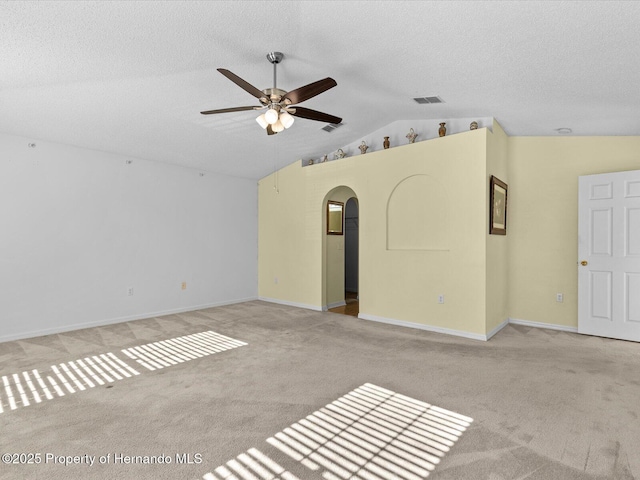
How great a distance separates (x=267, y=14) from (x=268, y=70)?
813 millimetres

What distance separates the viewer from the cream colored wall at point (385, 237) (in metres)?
4.12

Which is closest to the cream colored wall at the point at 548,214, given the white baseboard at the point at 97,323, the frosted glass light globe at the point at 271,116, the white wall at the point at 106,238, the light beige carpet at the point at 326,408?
the light beige carpet at the point at 326,408

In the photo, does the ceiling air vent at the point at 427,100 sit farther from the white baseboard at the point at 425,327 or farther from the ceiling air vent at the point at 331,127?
the white baseboard at the point at 425,327

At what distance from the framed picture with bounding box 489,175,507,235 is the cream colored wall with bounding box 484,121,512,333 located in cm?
7

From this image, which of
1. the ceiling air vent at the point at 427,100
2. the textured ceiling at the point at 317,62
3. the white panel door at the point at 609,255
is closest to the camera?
the textured ceiling at the point at 317,62

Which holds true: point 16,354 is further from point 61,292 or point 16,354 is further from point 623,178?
point 623,178

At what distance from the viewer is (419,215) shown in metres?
4.64

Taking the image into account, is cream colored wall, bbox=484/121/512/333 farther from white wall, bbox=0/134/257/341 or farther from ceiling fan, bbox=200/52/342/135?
white wall, bbox=0/134/257/341

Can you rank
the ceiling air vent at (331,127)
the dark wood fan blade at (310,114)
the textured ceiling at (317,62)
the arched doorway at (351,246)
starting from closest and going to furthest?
the textured ceiling at (317,62) < the dark wood fan blade at (310,114) < the ceiling air vent at (331,127) < the arched doorway at (351,246)

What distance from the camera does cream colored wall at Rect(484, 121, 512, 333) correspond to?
4078mm

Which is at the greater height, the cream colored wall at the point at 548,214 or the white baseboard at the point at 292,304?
the cream colored wall at the point at 548,214

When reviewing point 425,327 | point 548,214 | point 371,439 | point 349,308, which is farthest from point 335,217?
point 371,439

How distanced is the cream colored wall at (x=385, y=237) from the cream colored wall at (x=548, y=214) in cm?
111

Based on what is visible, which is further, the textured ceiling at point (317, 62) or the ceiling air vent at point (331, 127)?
the ceiling air vent at point (331, 127)
